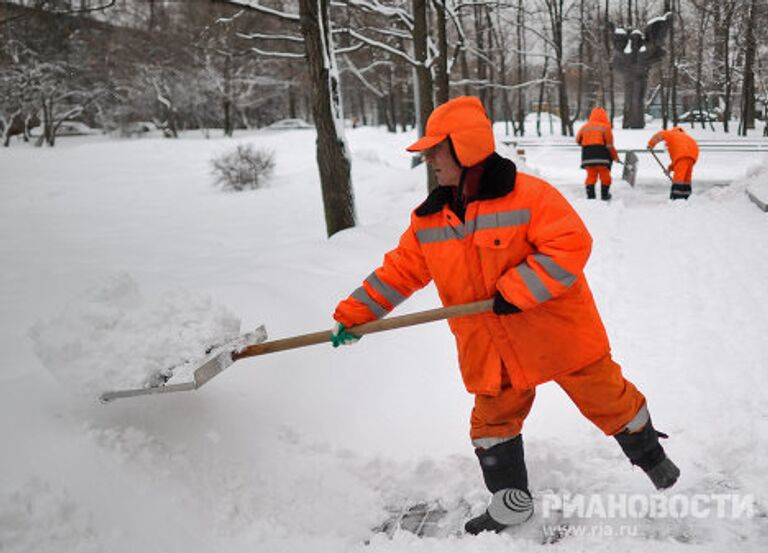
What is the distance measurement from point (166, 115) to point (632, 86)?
2331 cm

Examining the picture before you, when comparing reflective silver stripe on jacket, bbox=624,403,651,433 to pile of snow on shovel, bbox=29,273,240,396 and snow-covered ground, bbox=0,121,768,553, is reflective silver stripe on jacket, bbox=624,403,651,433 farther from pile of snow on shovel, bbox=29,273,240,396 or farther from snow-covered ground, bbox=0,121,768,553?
pile of snow on shovel, bbox=29,273,240,396

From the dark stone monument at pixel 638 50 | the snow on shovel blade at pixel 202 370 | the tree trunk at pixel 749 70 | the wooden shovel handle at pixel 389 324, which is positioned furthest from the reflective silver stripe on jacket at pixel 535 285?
the dark stone monument at pixel 638 50

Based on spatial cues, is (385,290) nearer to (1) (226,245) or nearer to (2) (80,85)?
(1) (226,245)

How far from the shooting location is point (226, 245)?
28.1 feet

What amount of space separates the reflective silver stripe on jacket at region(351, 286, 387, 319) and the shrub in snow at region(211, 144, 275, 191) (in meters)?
13.3

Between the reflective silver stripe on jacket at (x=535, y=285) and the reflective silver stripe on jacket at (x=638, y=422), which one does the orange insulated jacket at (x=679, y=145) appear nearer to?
the reflective silver stripe on jacket at (x=638, y=422)

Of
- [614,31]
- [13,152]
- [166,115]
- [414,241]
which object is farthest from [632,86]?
[414,241]

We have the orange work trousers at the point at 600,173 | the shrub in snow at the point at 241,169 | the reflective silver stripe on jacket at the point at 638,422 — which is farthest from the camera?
the shrub in snow at the point at 241,169

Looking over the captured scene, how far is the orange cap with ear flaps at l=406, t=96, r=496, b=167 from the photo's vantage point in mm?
2129

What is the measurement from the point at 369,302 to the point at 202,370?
77 centimetres

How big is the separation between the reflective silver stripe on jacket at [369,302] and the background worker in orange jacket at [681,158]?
818 centimetres

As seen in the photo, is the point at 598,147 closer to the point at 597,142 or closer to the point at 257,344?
the point at 597,142

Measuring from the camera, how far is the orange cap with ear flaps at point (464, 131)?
2.13 meters

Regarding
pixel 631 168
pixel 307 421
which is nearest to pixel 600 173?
pixel 631 168
